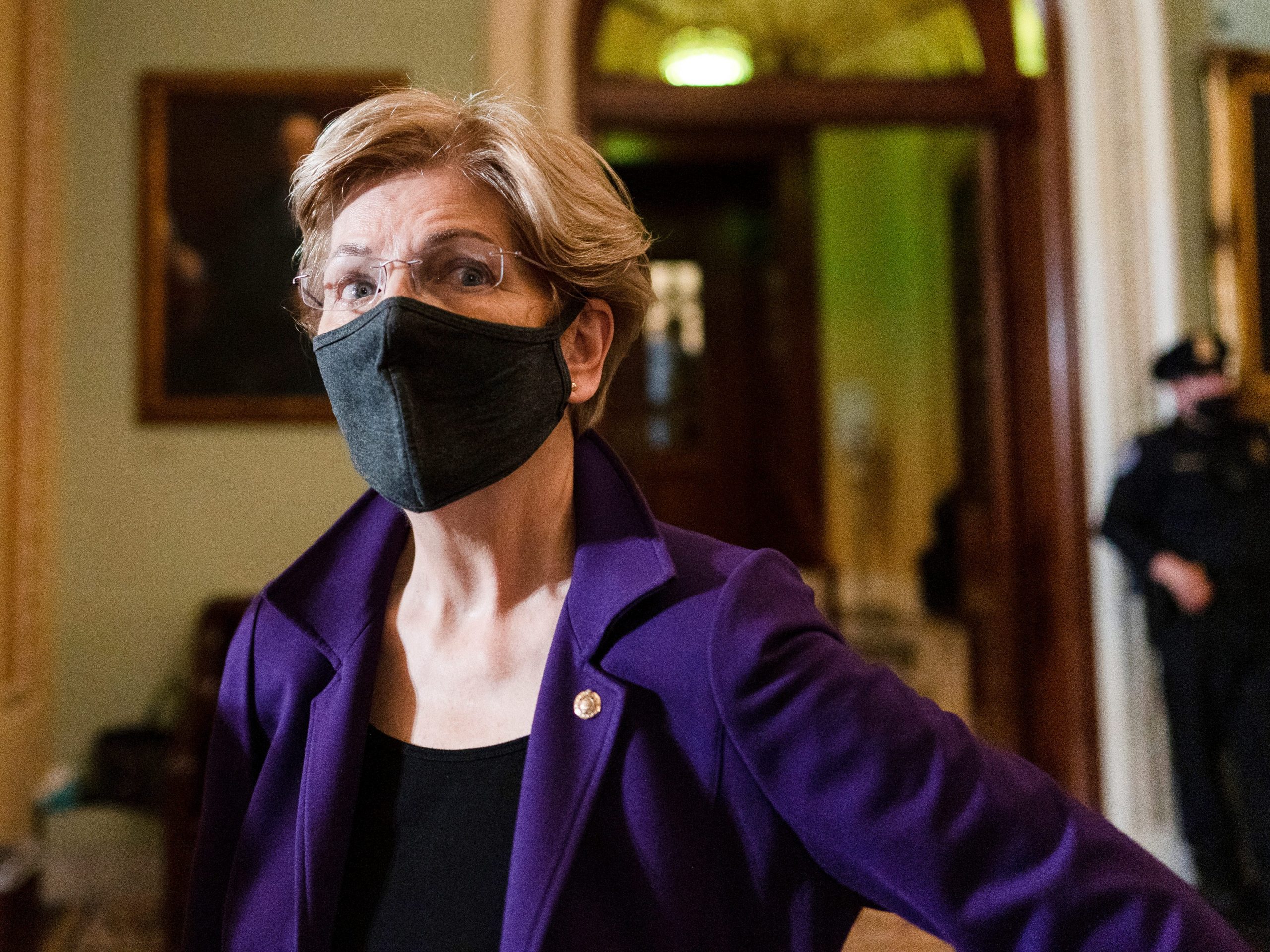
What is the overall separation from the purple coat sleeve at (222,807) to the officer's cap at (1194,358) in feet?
11.1

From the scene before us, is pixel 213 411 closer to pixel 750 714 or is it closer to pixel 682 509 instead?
pixel 750 714

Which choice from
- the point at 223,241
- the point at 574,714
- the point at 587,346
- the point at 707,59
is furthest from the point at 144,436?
the point at 574,714

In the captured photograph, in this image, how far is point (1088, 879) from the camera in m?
0.78

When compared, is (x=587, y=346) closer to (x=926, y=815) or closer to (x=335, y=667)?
(x=335, y=667)

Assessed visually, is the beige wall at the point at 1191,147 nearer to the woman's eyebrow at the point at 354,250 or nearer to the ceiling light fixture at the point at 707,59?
the ceiling light fixture at the point at 707,59

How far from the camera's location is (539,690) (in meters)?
1.00

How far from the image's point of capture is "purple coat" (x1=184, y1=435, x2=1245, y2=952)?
0.80m

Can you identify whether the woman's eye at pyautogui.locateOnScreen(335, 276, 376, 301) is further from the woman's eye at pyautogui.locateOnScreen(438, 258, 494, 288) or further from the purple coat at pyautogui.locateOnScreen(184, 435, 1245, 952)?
the purple coat at pyautogui.locateOnScreen(184, 435, 1245, 952)

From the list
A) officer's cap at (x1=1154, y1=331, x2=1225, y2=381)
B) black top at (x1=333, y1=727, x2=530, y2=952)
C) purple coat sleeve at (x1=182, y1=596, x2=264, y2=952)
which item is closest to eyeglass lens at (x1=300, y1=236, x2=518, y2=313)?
purple coat sleeve at (x1=182, y1=596, x2=264, y2=952)

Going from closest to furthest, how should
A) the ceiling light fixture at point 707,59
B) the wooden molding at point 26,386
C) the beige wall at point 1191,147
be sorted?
1. the wooden molding at point 26,386
2. the beige wall at point 1191,147
3. the ceiling light fixture at point 707,59

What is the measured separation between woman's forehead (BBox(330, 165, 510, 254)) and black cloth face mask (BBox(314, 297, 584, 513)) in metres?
0.08

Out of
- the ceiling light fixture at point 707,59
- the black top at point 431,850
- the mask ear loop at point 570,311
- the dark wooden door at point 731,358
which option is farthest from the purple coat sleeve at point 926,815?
the dark wooden door at point 731,358

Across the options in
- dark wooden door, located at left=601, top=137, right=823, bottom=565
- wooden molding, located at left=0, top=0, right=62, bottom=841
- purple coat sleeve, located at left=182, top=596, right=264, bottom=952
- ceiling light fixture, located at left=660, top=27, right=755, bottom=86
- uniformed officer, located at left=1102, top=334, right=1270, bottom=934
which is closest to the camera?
purple coat sleeve, located at left=182, top=596, right=264, bottom=952

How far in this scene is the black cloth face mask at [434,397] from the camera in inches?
38.5
